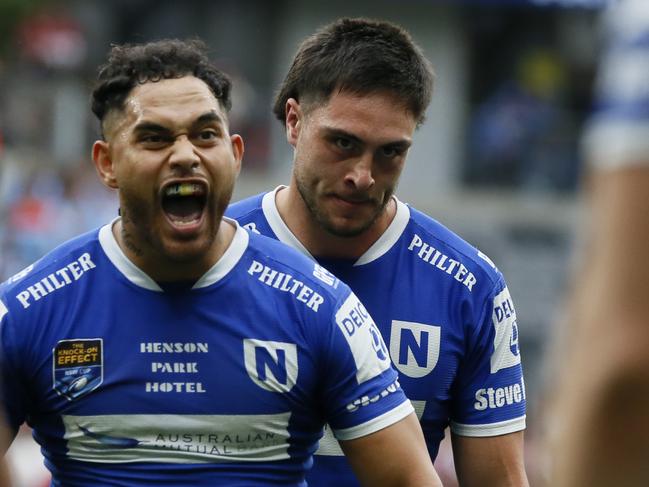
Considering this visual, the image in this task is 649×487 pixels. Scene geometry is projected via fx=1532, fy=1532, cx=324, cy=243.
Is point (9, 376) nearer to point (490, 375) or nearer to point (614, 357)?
point (490, 375)

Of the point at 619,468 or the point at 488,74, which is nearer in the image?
the point at 619,468

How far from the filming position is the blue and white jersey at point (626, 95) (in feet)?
6.34

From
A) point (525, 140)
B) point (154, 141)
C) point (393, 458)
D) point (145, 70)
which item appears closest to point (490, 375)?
point (393, 458)

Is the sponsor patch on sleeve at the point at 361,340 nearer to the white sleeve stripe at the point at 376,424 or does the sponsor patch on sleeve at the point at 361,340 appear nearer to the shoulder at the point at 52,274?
the white sleeve stripe at the point at 376,424

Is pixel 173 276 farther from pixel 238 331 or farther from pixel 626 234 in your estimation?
pixel 626 234

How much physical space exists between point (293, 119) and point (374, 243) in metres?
0.54

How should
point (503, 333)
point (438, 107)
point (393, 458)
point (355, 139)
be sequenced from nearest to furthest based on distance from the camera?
point (393, 458) → point (355, 139) → point (503, 333) → point (438, 107)

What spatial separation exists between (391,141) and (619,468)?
3.00 metres

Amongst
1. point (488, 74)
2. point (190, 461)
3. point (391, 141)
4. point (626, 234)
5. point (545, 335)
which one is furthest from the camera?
point (488, 74)

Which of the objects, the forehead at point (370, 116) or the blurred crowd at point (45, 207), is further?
the blurred crowd at point (45, 207)

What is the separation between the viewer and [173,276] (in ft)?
14.4

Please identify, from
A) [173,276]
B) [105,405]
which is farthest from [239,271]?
[105,405]

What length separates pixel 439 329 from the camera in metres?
4.96

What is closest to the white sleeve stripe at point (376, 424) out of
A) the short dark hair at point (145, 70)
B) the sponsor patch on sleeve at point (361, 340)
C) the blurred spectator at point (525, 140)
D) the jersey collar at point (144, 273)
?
the sponsor patch on sleeve at point (361, 340)
